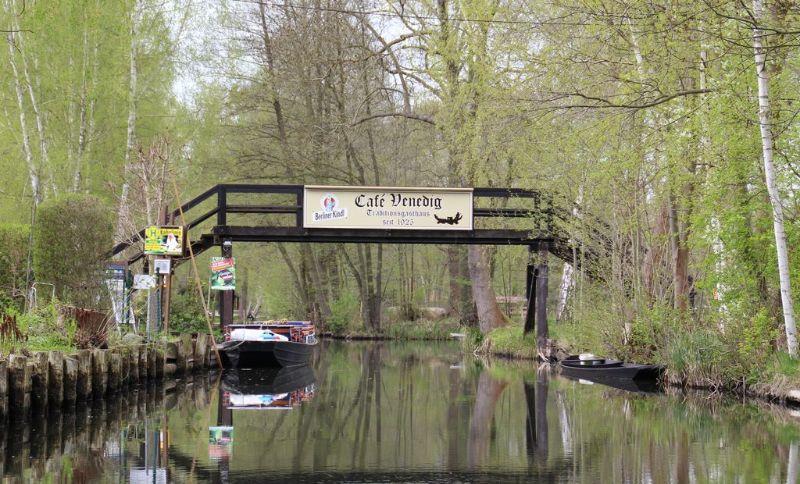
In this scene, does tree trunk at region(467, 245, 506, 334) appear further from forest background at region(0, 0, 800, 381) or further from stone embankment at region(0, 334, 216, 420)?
stone embankment at region(0, 334, 216, 420)

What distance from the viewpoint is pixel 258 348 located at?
2609 cm

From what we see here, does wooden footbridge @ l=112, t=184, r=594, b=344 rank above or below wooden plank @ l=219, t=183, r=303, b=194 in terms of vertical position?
below

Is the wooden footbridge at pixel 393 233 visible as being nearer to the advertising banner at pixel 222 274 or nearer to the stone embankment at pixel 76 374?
the advertising banner at pixel 222 274

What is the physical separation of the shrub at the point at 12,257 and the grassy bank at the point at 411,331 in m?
25.2

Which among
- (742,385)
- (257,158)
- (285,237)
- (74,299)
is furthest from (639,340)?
(257,158)

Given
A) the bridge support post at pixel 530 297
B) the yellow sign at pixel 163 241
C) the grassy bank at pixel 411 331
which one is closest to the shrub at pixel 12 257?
the yellow sign at pixel 163 241

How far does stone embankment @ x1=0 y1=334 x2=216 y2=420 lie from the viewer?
14.0 metres

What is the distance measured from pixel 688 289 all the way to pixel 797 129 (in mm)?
5502

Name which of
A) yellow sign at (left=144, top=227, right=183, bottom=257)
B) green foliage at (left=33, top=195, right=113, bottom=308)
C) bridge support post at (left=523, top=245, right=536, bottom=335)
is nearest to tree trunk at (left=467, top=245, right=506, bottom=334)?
bridge support post at (left=523, top=245, right=536, bottom=335)

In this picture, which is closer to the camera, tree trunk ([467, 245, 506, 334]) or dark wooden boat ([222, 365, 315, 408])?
dark wooden boat ([222, 365, 315, 408])

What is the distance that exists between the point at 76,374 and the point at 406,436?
224 inches

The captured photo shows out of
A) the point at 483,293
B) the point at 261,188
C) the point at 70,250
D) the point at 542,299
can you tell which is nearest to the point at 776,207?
the point at 542,299

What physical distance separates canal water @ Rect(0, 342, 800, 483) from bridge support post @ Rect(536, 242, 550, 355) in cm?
660

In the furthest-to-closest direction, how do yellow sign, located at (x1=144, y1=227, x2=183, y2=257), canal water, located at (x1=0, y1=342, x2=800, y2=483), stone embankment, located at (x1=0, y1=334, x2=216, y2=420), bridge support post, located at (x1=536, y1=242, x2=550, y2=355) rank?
bridge support post, located at (x1=536, y1=242, x2=550, y2=355), yellow sign, located at (x1=144, y1=227, x2=183, y2=257), stone embankment, located at (x1=0, y1=334, x2=216, y2=420), canal water, located at (x1=0, y1=342, x2=800, y2=483)
